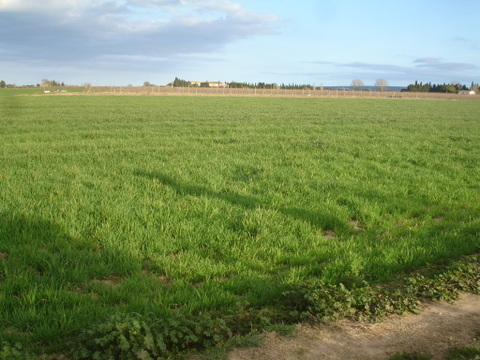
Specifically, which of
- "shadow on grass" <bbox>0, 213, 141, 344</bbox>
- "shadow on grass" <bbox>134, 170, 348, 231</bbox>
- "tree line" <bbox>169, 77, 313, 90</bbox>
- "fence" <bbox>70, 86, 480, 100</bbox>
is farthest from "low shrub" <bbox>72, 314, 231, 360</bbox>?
"tree line" <bbox>169, 77, 313, 90</bbox>

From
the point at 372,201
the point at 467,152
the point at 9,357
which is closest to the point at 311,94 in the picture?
the point at 467,152

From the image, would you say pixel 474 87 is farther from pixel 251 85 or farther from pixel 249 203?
pixel 249 203

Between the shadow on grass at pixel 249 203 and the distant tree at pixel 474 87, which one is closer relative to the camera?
the shadow on grass at pixel 249 203

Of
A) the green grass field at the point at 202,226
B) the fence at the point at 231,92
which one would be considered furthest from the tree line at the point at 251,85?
the green grass field at the point at 202,226

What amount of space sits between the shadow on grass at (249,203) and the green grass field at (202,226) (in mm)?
32

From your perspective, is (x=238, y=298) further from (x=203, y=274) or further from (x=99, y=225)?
(x=99, y=225)

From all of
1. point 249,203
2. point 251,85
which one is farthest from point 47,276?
point 251,85

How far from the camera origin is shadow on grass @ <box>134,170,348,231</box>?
662 centimetres

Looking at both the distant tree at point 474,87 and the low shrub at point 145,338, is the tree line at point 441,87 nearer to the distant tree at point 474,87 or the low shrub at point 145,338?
the distant tree at point 474,87

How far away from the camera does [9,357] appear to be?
2955 millimetres

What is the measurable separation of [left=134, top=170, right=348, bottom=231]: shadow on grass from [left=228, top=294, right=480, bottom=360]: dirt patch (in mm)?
2617

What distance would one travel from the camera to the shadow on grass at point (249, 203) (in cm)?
662

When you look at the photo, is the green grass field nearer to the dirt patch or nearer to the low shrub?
the low shrub

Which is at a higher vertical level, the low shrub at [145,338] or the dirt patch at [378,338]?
the low shrub at [145,338]
